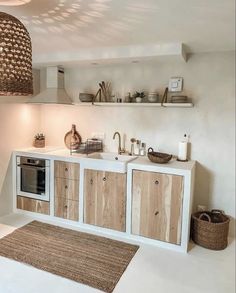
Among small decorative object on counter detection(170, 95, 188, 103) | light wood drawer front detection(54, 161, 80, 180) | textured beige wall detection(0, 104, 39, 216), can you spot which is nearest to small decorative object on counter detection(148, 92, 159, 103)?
small decorative object on counter detection(170, 95, 188, 103)

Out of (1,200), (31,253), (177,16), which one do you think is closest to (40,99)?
(1,200)

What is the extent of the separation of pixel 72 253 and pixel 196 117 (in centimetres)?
222

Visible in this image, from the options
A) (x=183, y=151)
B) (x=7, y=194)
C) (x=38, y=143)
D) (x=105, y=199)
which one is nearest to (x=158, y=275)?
(x=105, y=199)

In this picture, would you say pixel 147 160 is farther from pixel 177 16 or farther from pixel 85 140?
pixel 177 16

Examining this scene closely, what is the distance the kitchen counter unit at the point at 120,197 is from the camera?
2.91m

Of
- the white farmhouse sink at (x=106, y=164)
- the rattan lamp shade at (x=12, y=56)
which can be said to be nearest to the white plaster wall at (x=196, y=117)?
the white farmhouse sink at (x=106, y=164)

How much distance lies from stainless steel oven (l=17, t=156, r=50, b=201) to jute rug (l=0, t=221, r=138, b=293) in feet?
1.64

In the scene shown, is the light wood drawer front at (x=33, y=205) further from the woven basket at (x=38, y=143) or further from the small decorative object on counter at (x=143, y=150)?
the small decorative object on counter at (x=143, y=150)

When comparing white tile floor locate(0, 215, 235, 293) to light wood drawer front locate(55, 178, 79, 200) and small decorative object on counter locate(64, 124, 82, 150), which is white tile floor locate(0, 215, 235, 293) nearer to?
light wood drawer front locate(55, 178, 79, 200)

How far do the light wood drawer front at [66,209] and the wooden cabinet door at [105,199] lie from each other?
0.51 ft

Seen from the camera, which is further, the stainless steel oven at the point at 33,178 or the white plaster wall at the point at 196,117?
the stainless steel oven at the point at 33,178

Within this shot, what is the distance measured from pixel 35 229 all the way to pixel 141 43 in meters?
2.64

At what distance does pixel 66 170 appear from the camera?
11.5ft

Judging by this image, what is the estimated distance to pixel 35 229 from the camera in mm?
3350
